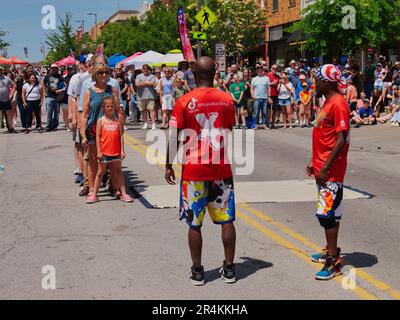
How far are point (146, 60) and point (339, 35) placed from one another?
1290cm

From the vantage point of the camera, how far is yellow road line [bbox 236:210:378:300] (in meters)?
5.23

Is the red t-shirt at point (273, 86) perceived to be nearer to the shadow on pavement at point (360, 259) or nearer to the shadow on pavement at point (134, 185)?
the shadow on pavement at point (134, 185)

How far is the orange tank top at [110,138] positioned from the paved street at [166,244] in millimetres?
732

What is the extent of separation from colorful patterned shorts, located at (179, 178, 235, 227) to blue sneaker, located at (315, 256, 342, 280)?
3.01ft

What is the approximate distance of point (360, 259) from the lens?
627 cm

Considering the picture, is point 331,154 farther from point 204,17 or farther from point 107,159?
point 204,17

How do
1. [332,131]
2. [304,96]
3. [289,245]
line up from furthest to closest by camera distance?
1. [304,96]
2. [289,245]
3. [332,131]

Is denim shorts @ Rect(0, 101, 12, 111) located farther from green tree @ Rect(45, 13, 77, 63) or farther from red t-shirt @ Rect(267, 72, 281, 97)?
green tree @ Rect(45, 13, 77, 63)

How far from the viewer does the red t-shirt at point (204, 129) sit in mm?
5336

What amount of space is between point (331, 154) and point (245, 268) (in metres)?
1.32

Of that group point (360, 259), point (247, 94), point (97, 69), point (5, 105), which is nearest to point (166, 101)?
point (247, 94)

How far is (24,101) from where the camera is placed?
2053 cm

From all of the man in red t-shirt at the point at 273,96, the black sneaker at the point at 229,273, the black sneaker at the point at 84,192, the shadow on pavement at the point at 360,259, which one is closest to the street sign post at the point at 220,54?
the man in red t-shirt at the point at 273,96

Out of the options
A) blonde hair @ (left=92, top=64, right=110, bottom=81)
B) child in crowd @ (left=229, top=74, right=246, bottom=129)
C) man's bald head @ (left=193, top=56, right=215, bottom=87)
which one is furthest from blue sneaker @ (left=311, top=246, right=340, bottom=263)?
child in crowd @ (left=229, top=74, right=246, bottom=129)
